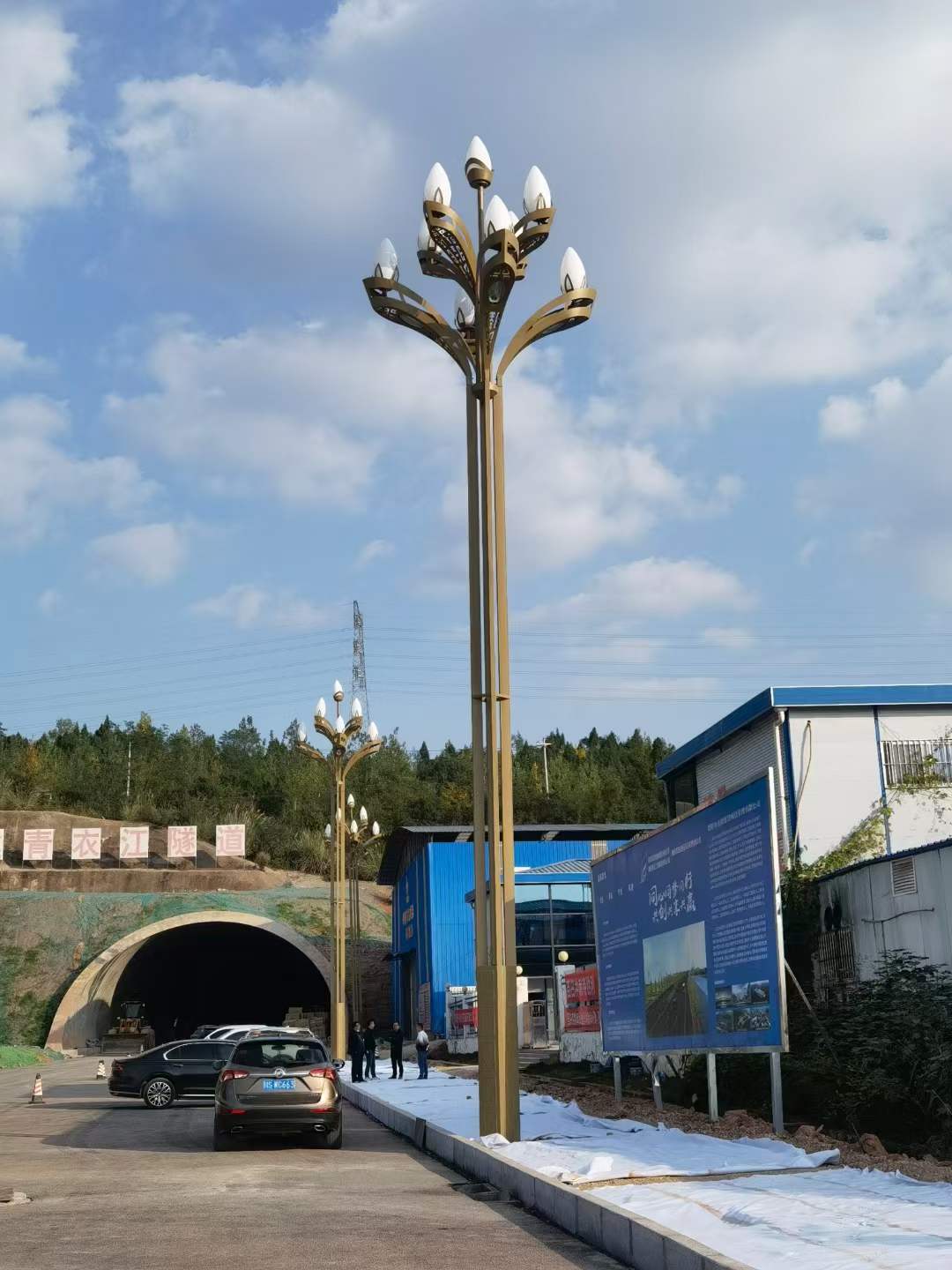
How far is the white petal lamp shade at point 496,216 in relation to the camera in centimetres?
1333

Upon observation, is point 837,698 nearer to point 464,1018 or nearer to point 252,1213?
point 252,1213

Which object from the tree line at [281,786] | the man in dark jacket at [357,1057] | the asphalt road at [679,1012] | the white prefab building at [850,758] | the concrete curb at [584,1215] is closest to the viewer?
the concrete curb at [584,1215]

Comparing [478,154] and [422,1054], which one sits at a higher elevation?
[478,154]

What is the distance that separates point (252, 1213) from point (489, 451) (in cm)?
829

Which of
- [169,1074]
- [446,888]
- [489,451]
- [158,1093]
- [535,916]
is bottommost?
[158,1093]

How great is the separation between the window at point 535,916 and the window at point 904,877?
3188 cm

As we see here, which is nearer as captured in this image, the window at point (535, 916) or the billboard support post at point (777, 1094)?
the billboard support post at point (777, 1094)

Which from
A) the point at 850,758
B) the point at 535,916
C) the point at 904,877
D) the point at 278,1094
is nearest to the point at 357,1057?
the point at 850,758

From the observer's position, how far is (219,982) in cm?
8200

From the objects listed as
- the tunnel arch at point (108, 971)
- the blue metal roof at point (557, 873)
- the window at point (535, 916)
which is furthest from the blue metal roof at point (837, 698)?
the tunnel arch at point (108, 971)

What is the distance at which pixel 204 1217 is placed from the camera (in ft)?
30.9

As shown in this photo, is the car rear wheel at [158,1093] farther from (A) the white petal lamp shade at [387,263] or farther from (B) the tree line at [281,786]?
(B) the tree line at [281,786]

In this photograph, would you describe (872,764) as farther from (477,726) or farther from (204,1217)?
(204,1217)

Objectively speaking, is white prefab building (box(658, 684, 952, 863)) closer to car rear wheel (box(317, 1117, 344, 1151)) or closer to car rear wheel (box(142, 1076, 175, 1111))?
car rear wheel (box(317, 1117, 344, 1151))
